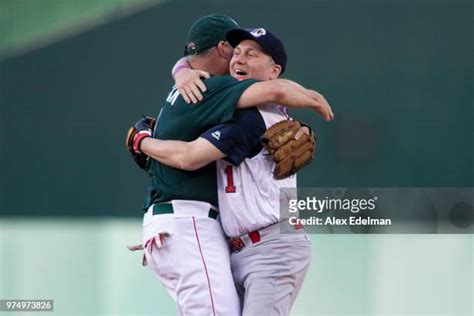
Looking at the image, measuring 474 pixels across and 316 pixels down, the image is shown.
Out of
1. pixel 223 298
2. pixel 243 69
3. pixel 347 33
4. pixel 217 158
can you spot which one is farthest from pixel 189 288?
pixel 347 33

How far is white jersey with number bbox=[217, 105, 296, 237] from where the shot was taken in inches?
115

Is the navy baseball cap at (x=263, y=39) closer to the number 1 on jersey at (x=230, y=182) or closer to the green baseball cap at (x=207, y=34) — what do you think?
the green baseball cap at (x=207, y=34)

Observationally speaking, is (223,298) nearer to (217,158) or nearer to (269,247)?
(269,247)

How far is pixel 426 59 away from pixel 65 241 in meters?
1.70

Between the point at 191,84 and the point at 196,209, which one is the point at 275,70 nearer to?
the point at 191,84

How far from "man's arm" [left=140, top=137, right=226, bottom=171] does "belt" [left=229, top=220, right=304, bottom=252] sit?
0.84 feet

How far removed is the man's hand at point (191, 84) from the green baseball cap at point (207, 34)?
0.12 meters

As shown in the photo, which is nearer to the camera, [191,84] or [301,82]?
[191,84]

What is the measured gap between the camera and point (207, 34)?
3.22m

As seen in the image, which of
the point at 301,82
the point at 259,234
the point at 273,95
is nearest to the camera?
the point at 273,95

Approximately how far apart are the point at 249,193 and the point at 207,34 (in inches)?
23.5

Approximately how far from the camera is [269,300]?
2.88m

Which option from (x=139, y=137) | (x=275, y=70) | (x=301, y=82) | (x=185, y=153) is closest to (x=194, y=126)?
(x=185, y=153)

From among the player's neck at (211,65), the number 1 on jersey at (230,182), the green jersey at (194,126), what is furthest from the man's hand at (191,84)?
the number 1 on jersey at (230,182)
